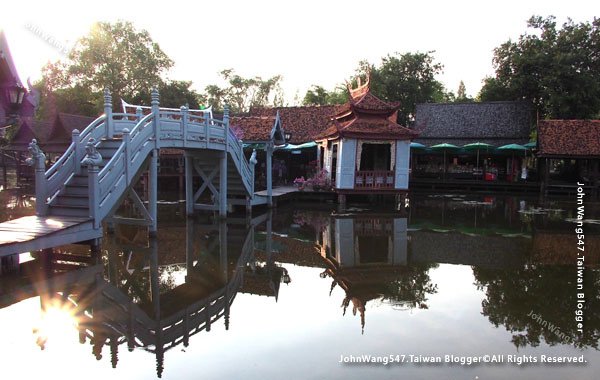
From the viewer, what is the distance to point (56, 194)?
8.98 m

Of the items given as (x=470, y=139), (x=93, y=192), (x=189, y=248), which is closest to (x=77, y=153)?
(x=93, y=192)

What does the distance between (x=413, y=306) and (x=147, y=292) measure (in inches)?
161

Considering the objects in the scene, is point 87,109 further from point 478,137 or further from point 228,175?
point 478,137

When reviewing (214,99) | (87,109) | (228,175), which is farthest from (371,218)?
(214,99)

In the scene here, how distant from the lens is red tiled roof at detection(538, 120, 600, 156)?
74.4ft

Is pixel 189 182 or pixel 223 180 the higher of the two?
pixel 223 180

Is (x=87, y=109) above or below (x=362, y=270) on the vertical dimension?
above

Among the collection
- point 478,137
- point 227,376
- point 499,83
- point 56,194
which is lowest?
point 227,376

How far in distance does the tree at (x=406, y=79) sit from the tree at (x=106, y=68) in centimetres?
1914

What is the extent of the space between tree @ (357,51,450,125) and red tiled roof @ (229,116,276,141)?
16.7 m

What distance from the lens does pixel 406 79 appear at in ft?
112

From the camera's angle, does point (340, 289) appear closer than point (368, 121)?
Yes

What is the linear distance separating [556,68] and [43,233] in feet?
89.5

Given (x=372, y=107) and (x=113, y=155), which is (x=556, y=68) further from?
(x=113, y=155)
